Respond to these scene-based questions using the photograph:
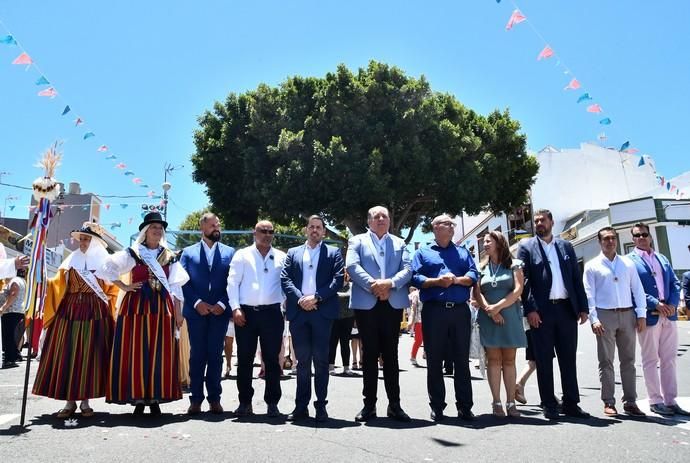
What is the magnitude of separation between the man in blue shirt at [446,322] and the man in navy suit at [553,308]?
0.74m

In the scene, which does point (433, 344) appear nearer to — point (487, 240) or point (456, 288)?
point (456, 288)

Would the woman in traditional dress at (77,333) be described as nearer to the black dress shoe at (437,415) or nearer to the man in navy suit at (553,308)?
the black dress shoe at (437,415)

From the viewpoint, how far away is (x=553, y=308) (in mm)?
5676

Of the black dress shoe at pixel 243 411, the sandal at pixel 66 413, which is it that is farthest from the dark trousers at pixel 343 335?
the sandal at pixel 66 413

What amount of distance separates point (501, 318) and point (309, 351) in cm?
192

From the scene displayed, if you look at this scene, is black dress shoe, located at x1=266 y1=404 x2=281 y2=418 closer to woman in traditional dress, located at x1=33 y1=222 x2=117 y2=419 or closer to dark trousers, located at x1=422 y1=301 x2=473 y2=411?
dark trousers, located at x1=422 y1=301 x2=473 y2=411

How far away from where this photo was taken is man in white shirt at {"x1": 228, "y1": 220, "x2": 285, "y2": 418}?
18.4ft

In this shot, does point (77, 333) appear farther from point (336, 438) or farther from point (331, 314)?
point (336, 438)

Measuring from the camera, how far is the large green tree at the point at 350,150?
22.3m

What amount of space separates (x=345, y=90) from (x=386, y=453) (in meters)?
20.4

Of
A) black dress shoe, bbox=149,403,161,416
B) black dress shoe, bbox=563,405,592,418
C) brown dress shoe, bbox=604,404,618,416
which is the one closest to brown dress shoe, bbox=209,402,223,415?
black dress shoe, bbox=149,403,161,416

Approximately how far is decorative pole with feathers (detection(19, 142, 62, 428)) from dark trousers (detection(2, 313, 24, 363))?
5671mm

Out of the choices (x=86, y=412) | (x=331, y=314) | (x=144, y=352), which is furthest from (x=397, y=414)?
(x=86, y=412)

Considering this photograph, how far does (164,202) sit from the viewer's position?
2812 centimetres
